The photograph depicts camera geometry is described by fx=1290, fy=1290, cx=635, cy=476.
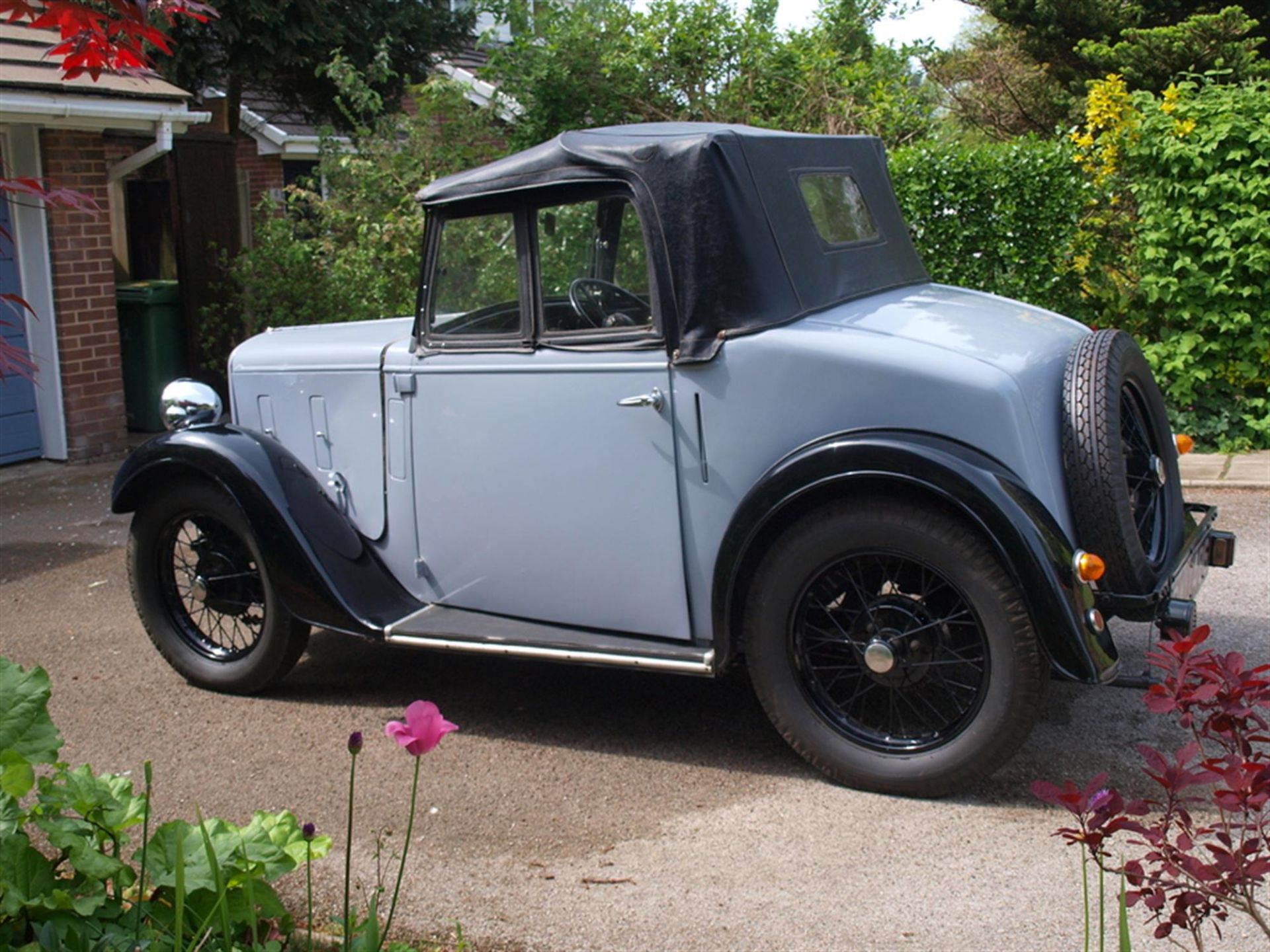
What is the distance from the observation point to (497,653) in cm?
454

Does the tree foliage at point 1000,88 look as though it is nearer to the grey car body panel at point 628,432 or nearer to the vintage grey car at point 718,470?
the vintage grey car at point 718,470

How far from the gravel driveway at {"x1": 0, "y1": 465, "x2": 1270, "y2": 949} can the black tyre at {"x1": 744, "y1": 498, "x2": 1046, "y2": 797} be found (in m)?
0.17

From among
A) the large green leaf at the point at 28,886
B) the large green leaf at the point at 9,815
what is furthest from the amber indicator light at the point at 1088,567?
the large green leaf at the point at 9,815

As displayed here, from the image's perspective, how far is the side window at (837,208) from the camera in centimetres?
461

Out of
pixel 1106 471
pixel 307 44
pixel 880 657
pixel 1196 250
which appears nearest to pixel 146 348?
pixel 307 44

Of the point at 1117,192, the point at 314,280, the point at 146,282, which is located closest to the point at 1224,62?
the point at 1117,192

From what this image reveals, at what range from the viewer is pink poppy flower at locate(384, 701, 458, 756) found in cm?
233

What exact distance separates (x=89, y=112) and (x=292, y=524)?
5792 mm

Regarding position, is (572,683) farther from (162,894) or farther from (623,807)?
(162,894)

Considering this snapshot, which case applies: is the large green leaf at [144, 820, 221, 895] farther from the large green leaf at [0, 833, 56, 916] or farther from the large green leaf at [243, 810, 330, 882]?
the large green leaf at [0, 833, 56, 916]

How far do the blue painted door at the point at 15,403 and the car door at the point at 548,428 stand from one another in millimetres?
6094

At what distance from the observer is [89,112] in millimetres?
9242

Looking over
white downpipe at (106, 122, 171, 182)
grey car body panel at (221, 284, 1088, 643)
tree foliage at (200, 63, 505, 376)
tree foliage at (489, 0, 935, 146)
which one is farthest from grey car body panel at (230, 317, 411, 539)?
tree foliage at (489, 0, 935, 146)

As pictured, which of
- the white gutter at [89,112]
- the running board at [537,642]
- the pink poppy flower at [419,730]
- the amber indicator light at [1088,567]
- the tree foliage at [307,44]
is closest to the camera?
the pink poppy flower at [419,730]
